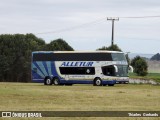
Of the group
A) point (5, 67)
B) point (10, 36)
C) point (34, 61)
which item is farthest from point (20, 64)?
point (34, 61)

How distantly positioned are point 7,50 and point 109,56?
1850 inches

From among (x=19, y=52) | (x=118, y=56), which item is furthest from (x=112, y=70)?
(x=19, y=52)

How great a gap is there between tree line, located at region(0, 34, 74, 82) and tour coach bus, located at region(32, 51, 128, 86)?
34.8 m

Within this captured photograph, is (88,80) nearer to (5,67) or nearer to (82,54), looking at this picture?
(82,54)

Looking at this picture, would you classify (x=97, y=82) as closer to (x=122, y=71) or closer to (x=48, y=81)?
(x=122, y=71)

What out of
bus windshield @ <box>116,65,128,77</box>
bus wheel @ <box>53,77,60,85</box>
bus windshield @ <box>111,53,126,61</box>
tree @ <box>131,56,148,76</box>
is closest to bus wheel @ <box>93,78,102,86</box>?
bus windshield @ <box>116,65,128,77</box>

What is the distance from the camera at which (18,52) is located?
102188 mm

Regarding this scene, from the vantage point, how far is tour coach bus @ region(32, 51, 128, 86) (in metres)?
58.8

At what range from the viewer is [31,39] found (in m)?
108

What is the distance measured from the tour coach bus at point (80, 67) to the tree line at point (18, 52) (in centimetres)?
3483

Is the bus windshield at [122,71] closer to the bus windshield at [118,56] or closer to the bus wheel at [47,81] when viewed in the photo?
the bus windshield at [118,56]

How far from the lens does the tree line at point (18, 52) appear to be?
3851 inches

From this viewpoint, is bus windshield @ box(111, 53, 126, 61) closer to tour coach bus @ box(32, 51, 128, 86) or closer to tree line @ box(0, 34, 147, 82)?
tour coach bus @ box(32, 51, 128, 86)

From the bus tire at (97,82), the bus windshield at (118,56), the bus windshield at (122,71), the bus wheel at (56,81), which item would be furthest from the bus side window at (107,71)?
the bus wheel at (56,81)
